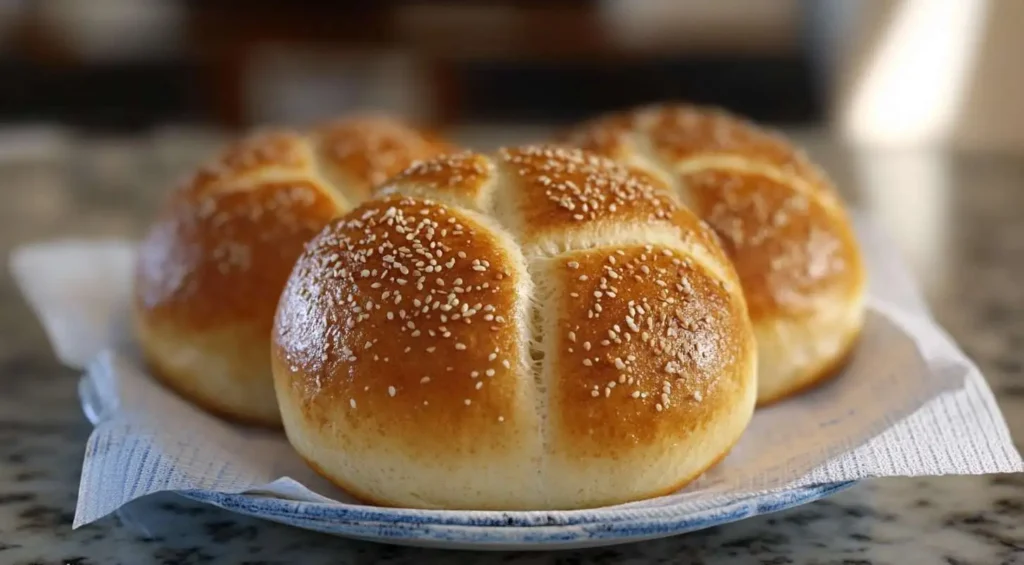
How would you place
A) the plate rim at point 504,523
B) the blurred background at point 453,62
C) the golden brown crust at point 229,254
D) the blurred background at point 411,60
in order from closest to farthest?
the plate rim at point 504,523 → the golden brown crust at point 229,254 → the blurred background at point 453,62 → the blurred background at point 411,60

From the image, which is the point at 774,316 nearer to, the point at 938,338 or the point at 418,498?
the point at 938,338

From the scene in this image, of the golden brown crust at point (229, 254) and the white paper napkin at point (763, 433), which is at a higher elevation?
the golden brown crust at point (229, 254)

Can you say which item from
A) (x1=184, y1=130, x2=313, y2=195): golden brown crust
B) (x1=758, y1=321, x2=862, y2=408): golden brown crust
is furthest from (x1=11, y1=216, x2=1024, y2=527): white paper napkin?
(x1=184, y1=130, x2=313, y2=195): golden brown crust

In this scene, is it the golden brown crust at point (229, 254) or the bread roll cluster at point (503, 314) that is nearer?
the bread roll cluster at point (503, 314)

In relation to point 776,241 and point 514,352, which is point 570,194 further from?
point 776,241

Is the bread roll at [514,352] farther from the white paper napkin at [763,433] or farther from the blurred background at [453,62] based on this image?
the blurred background at [453,62]

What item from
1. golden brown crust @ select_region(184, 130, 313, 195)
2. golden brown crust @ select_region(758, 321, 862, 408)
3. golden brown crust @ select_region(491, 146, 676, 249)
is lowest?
golden brown crust @ select_region(758, 321, 862, 408)

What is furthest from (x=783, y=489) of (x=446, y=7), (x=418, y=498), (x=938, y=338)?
(x=446, y=7)

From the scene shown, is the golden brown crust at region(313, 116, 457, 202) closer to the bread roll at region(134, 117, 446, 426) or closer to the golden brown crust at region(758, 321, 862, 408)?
the bread roll at region(134, 117, 446, 426)

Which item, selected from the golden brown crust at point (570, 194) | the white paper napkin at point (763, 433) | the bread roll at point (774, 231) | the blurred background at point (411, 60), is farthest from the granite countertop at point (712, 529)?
the blurred background at point (411, 60)
